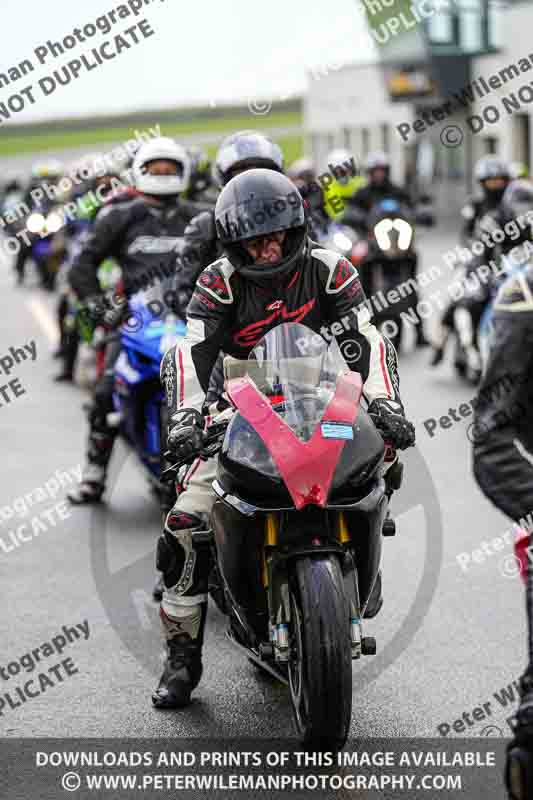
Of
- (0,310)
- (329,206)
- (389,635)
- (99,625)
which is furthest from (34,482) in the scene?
(0,310)

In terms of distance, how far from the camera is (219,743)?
189 inches

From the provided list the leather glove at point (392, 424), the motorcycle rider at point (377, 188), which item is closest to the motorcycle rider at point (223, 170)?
the leather glove at point (392, 424)

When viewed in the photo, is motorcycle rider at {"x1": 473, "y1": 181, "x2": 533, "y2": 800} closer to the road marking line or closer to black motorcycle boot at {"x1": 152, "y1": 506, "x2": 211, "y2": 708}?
black motorcycle boot at {"x1": 152, "y1": 506, "x2": 211, "y2": 708}

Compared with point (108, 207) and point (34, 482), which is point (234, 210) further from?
point (34, 482)

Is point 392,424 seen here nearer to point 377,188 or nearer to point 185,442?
point 185,442

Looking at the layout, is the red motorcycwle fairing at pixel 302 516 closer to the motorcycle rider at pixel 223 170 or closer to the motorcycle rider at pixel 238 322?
the motorcycle rider at pixel 238 322

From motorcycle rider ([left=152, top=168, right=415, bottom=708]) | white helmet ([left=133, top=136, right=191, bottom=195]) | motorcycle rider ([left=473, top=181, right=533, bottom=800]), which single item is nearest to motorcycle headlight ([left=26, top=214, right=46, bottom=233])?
white helmet ([left=133, top=136, right=191, bottom=195])

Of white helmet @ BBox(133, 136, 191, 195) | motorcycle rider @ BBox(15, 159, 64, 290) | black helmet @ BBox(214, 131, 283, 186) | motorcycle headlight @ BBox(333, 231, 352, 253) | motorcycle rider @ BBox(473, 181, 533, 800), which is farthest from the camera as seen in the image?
motorcycle rider @ BBox(15, 159, 64, 290)

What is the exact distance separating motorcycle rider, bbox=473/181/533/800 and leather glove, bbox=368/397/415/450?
0.63 metres

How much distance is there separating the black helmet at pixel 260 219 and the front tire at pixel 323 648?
3.38ft

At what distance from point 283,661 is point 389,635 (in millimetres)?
1513

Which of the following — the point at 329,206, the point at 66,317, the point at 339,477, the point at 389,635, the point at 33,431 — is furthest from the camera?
the point at 66,317

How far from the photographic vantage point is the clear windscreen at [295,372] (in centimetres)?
445

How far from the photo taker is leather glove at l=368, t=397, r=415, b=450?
15.0ft
